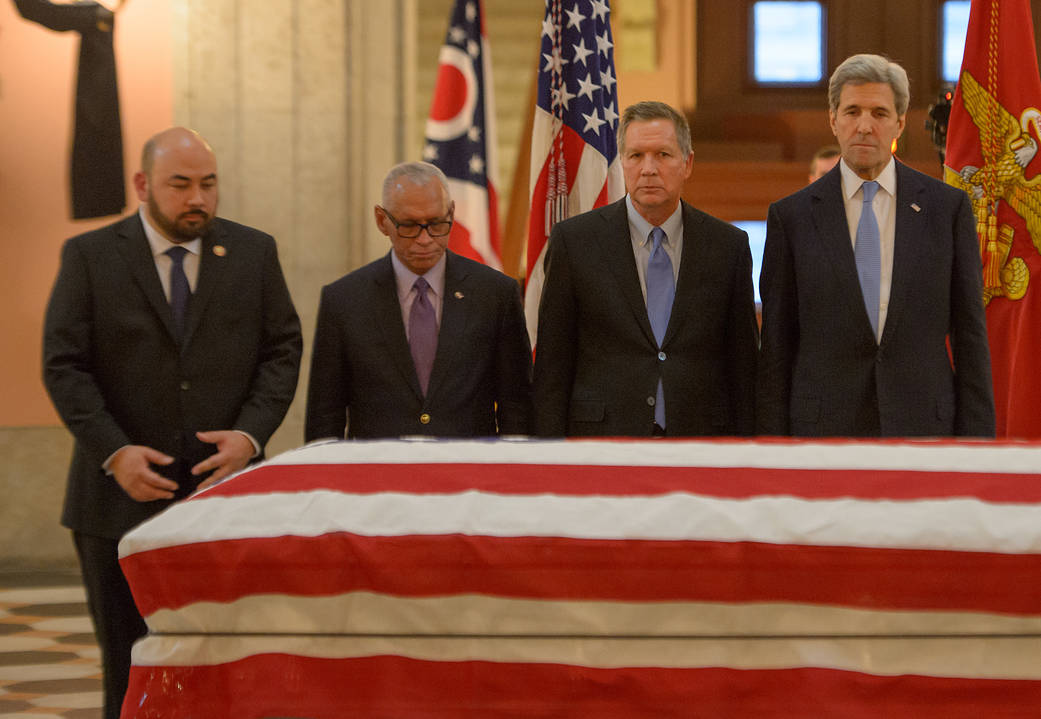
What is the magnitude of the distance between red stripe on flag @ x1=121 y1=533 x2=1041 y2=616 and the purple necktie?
131 cm

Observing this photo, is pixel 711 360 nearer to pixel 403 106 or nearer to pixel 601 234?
pixel 601 234

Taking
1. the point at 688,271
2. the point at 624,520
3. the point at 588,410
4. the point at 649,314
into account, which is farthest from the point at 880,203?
the point at 624,520

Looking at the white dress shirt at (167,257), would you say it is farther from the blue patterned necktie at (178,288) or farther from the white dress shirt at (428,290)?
the white dress shirt at (428,290)

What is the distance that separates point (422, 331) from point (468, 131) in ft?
7.96

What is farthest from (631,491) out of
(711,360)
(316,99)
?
(316,99)

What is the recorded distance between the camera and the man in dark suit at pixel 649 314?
2.75 meters

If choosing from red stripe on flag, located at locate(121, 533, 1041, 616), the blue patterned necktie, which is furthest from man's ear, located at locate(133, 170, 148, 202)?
red stripe on flag, located at locate(121, 533, 1041, 616)

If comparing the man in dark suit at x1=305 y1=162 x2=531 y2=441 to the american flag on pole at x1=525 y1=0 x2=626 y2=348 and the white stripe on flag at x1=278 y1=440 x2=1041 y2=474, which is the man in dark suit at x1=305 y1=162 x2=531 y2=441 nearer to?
the white stripe on flag at x1=278 y1=440 x2=1041 y2=474

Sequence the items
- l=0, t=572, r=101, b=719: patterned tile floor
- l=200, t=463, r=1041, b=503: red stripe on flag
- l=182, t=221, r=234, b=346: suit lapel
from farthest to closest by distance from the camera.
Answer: l=0, t=572, r=101, b=719: patterned tile floor
l=182, t=221, r=234, b=346: suit lapel
l=200, t=463, r=1041, b=503: red stripe on flag

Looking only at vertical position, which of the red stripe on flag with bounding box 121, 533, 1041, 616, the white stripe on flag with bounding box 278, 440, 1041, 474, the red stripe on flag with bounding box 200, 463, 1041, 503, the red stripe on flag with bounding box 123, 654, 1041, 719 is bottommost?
the red stripe on flag with bounding box 123, 654, 1041, 719

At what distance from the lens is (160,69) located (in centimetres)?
621

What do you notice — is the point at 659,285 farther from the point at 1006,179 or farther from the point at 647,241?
the point at 1006,179

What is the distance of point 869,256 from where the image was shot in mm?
2727

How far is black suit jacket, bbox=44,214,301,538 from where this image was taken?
263 cm
